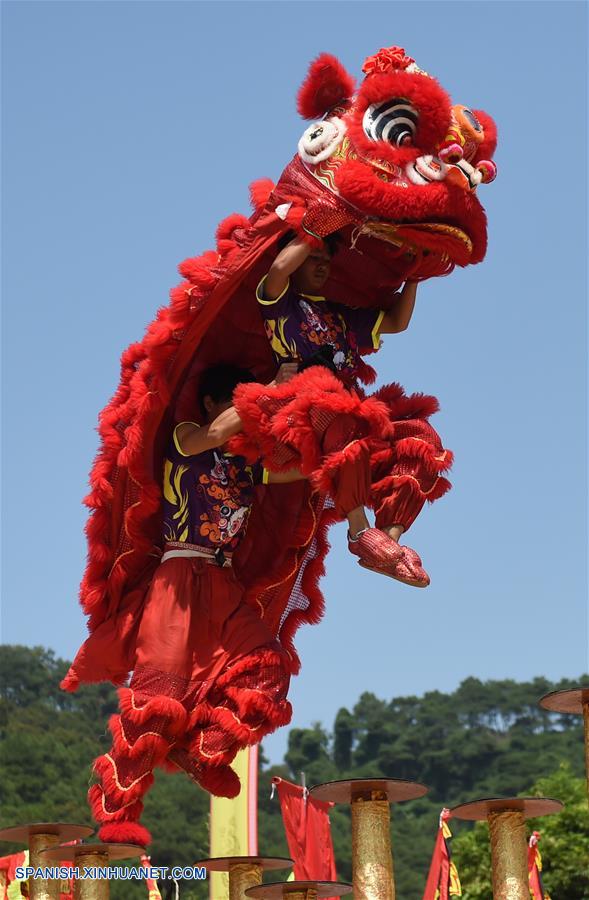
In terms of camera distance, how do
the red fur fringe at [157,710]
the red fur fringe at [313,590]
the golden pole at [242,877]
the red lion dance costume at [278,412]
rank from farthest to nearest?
the red fur fringe at [313,590] < the golden pole at [242,877] < the red fur fringe at [157,710] < the red lion dance costume at [278,412]

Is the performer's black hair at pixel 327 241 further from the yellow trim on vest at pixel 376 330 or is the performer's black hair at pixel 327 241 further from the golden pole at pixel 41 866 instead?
the golden pole at pixel 41 866

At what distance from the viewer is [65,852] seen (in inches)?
211

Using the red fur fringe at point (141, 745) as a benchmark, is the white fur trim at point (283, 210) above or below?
above

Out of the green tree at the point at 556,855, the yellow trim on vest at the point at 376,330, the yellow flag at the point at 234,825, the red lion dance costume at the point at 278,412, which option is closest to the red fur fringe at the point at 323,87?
the red lion dance costume at the point at 278,412

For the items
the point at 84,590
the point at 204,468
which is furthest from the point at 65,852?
the point at 204,468

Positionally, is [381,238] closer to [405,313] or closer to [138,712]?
[405,313]

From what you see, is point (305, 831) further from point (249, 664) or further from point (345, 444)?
point (345, 444)

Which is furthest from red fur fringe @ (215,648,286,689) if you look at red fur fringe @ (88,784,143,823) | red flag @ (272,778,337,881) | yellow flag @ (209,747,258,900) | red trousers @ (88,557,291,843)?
yellow flag @ (209,747,258,900)

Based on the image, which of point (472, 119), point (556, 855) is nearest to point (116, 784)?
point (472, 119)

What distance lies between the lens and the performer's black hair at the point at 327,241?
5547 mm

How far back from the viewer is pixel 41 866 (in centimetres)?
573

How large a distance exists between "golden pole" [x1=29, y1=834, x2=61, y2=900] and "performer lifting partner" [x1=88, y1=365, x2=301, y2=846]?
28 centimetres

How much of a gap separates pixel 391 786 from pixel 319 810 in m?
1.84

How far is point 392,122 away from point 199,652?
2.04 m
